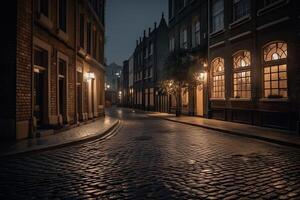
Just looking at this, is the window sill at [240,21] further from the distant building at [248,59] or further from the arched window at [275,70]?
the arched window at [275,70]

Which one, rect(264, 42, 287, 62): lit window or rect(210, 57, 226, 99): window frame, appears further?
rect(210, 57, 226, 99): window frame

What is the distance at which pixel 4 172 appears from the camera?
564 centimetres

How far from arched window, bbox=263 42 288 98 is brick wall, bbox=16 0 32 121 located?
34.8 feet

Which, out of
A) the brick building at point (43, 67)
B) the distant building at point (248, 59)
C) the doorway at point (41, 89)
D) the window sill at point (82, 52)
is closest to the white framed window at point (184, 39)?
the distant building at point (248, 59)

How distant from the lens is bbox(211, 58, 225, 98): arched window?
18.8 m

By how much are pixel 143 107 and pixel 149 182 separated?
39.3m

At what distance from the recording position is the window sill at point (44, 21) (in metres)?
10.7

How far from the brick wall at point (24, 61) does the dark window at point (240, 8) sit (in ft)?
37.7

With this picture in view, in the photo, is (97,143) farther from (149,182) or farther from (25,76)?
(149,182)

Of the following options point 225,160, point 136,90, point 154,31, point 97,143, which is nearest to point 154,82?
point 154,31

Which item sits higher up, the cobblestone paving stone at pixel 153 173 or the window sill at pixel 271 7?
the window sill at pixel 271 7

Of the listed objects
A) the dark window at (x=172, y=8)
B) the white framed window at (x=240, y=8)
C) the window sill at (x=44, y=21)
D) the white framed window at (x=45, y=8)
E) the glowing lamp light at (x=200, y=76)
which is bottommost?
the glowing lamp light at (x=200, y=76)

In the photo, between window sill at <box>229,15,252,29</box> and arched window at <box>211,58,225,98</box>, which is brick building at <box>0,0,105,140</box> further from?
window sill at <box>229,15,252,29</box>

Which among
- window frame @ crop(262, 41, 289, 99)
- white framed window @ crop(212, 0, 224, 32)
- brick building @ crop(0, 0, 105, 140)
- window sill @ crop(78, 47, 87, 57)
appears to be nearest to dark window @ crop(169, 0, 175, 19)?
white framed window @ crop(212, 0, 224, 32)
